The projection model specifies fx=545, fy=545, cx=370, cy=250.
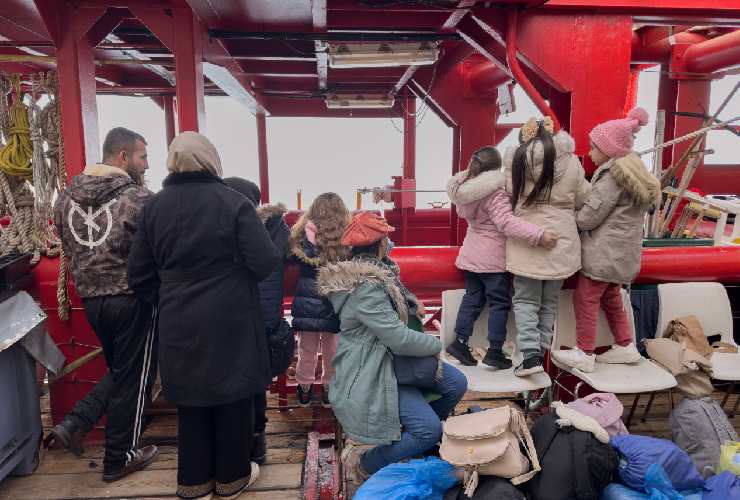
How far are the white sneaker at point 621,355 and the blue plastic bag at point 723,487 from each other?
0.67 metres

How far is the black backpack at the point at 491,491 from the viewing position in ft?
6.34

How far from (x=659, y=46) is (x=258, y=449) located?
621 cm

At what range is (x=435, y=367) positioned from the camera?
2234 millimetres

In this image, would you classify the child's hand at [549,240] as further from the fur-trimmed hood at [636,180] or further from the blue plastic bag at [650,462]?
the blue plastic bag at [650,462]

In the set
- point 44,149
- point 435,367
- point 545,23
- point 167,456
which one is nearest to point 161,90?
point 44,149

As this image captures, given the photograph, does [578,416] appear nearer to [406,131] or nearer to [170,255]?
[170,255]

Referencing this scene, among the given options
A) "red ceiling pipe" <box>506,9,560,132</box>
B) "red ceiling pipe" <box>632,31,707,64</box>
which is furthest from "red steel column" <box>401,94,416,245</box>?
"red ceiling pipe" <box>506,9,560,132</box>

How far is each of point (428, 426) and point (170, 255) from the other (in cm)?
119

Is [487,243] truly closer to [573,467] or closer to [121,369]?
[573,467]

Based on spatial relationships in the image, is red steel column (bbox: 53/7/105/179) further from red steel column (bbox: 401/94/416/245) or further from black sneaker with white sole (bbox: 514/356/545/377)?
red steel column (bbox: 401/94/416/245)

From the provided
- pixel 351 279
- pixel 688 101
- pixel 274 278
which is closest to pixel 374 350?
pixel 351 279

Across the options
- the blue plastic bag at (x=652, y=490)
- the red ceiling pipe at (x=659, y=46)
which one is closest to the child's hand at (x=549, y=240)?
the blue plastic bag at (x=652, y=490)

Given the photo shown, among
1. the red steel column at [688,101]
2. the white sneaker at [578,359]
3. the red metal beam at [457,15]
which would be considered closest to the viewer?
the white sneaker at [578,359]

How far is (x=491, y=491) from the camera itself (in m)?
1.95
